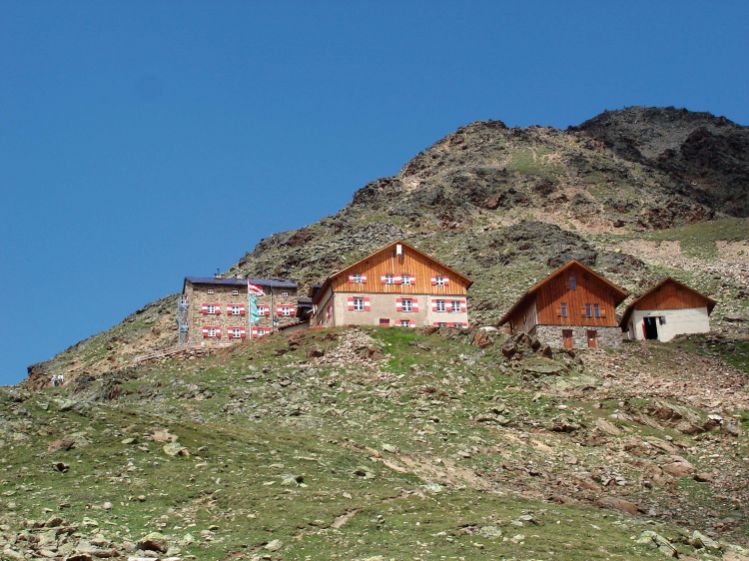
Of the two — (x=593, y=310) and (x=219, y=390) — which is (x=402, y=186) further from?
(x=219, y=390)

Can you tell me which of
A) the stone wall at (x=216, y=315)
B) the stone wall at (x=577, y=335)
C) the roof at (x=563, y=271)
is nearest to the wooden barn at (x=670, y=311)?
the roof at (x=563, y=271)

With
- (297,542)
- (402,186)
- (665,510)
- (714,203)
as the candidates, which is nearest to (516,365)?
(665,510)

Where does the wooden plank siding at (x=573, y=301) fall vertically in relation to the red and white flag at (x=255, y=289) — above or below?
below

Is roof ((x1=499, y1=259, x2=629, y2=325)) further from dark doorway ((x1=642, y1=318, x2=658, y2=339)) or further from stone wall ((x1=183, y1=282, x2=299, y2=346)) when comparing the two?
stone wall ((x1=183, y1=282, x2=299, y2=346))

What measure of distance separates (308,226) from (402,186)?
3130 centimetres

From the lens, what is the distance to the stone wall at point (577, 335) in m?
63.4

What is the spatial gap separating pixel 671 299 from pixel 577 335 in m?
10.1

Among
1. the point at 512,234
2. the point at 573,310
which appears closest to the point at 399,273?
the point at 573,310

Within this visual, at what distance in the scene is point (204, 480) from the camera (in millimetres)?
27250

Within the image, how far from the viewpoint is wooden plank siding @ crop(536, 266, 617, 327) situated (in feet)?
211

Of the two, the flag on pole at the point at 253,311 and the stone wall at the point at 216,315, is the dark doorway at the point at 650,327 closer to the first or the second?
the stone wall at the point at 216,315

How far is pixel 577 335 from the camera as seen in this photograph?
63750 millimetres

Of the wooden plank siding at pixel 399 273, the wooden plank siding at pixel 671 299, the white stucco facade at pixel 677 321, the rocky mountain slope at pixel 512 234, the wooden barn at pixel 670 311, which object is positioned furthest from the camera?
the rocky mountain slope at pixel 512 234

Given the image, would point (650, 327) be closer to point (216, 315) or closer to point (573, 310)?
point (573, 310)
